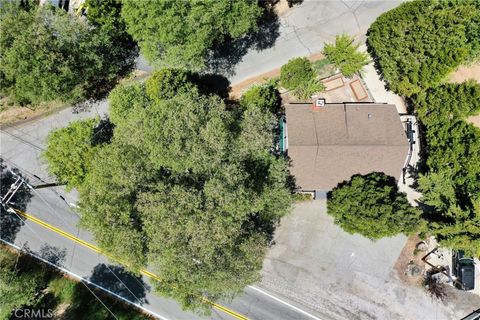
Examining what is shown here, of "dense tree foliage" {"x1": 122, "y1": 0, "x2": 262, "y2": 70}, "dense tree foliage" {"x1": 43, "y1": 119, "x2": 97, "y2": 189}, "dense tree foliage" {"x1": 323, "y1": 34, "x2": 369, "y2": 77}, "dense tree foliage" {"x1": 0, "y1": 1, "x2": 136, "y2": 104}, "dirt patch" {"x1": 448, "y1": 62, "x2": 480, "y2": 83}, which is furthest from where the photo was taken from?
"dirt patch" {"x1": 448, "y1": 62, "x2": 480, "y2": 83}

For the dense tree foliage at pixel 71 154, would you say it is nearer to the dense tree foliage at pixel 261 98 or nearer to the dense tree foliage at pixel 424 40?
the dense tree foliage at pixel 261 98

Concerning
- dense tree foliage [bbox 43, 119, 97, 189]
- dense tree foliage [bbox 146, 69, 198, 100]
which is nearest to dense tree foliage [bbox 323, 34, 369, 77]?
dense tree foliage [bbox 146, 69, 198, 100]

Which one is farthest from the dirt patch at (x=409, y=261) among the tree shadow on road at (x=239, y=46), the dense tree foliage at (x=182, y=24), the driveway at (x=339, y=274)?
the dense tree foliage at (x=182, y=24)

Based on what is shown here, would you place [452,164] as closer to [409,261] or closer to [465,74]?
[409,261]

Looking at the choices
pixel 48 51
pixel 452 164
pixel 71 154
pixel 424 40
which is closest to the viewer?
pixel 71 154

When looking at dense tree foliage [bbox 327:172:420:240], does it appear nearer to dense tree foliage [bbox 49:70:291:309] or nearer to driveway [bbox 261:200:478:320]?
driveway [bbox 261:200:478:320]

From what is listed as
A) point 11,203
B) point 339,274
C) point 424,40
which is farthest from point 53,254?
point 424,40
